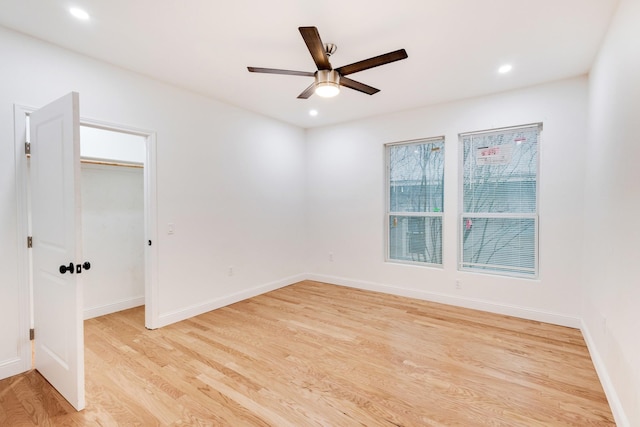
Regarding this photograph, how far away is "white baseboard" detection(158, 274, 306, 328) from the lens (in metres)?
3.42

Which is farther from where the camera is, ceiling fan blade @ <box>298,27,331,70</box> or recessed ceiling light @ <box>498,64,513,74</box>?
recessed ceiling light @ <box>498,64,513,74</box>

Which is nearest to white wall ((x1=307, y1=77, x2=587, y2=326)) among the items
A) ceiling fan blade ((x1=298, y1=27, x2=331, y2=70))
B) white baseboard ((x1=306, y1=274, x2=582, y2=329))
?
white baseboard ((x1=306, y1=274, x2=582, y2=329))

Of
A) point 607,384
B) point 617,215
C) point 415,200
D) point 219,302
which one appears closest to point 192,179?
point 219,302

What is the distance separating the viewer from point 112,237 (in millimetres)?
3838

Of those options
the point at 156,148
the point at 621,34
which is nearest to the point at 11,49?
the point at 156,148

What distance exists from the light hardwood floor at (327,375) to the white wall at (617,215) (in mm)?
330

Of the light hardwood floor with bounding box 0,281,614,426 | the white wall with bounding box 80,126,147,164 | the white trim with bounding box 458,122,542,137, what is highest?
the white trim with bounding box 458,122,542,137

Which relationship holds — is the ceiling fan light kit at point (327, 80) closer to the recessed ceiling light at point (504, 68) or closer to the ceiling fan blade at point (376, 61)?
the ceiling fan blade at point (376, 61)

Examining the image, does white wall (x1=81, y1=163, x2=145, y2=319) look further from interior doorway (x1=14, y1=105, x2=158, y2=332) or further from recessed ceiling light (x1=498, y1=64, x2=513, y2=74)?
recessed ceiling light (x1=498, y1=64, x2=513, y2=74)

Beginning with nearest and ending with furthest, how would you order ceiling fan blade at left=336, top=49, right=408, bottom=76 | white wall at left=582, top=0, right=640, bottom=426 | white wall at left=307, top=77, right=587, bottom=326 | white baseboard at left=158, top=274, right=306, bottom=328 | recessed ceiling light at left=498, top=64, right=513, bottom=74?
1. white wall at left=582, top=0, right=640, bottom=426
2. ceiling fan blade at left=336, top=49, right=408, bottom=76
3. recessed ceiling light at left=498, top=64, right=513, bottom=74
4. white wall at left=307, top=77, right=587, bottom=326
5. white baseboard at left=158, top=274, right=306, bottom=328

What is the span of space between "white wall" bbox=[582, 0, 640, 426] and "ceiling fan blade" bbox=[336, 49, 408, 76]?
131 centimetres

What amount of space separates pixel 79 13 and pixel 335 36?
1901mm

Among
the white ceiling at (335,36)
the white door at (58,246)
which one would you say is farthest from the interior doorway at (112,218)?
the white door at (58,246)

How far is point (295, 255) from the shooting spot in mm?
5266
